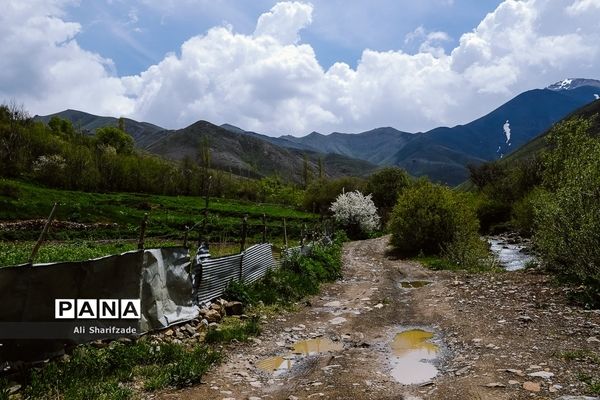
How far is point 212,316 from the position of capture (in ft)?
39.3

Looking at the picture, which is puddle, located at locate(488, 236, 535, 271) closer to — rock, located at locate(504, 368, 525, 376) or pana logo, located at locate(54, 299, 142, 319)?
rock, located at locate(504, 368, 525, 376)

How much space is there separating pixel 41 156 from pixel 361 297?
6350cm

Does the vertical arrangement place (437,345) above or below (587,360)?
below

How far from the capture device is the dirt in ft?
24.3

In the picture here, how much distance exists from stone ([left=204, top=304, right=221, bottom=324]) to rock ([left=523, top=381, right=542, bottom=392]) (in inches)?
301

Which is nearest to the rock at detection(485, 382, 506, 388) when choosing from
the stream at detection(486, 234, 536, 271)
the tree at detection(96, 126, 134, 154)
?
the stream at detection(486, 234, 536, 271)

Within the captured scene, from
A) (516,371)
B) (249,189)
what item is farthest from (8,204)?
(249,189)

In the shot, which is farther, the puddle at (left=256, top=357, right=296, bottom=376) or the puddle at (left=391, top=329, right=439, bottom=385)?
the puddle at (left=256, top=357, right=296, bottom=376)

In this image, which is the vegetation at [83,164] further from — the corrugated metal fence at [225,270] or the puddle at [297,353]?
the puddle at [297,353]

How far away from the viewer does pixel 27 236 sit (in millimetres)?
31219

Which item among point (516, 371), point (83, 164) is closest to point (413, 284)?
point (516, 371)

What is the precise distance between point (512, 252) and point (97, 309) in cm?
3261

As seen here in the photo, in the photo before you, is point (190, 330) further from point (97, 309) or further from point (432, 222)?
point (432, 222)

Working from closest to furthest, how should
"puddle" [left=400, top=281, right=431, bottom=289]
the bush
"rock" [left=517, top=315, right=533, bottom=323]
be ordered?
"rock" [left=517, top=315, right=533, bottom=323]
the bush
"puddle" [left=400, top=281, right=431, bottom=289]
